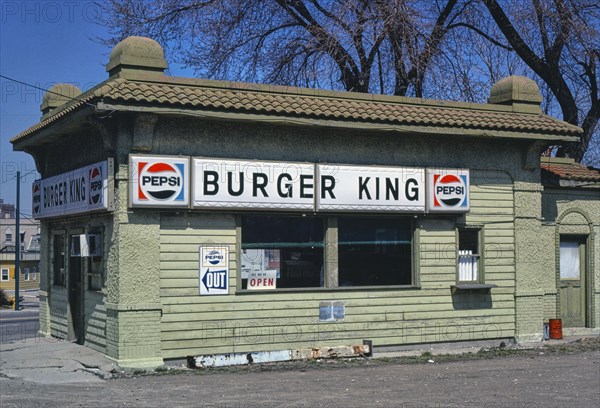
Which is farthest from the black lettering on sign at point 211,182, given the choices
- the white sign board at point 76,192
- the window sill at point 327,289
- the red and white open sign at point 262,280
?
the window sill at point 327,289

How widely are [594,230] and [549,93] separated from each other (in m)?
12.6

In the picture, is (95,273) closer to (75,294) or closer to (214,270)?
(75,294)

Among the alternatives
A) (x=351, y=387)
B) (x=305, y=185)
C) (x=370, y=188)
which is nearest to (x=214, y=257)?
(x=305, y=185)

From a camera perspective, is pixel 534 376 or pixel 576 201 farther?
pixel 576 201

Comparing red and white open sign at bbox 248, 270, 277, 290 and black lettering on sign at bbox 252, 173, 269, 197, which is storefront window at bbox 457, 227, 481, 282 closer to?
red and white open sign at bbox 248, 270, 277, 290

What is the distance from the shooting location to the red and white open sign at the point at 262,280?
14.9 metres

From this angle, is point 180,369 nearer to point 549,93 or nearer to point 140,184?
point 140,184

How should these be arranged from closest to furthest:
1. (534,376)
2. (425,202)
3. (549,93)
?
1. (534,376)
2. (425,202)
3. (549,93)

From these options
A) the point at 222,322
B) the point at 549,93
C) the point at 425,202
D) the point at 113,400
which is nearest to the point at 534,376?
the point at 425,202

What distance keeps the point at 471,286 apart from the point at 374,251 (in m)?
2.20

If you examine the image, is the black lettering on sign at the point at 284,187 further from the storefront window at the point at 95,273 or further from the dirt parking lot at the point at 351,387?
the storefront window at the point at 95,273

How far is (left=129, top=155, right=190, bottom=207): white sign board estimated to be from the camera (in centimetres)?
1357

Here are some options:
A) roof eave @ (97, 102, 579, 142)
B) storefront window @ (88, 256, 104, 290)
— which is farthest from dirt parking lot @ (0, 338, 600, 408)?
roof eave @ (97, 102, 579, 142)

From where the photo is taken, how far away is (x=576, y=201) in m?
19.3
